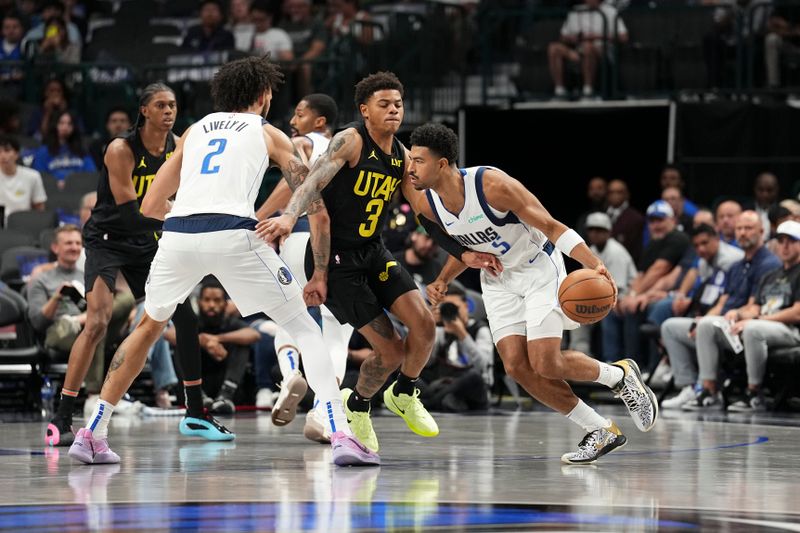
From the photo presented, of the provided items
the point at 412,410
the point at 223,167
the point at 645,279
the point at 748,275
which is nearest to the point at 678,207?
the point at 645,279

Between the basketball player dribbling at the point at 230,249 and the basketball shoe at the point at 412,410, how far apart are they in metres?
0.89

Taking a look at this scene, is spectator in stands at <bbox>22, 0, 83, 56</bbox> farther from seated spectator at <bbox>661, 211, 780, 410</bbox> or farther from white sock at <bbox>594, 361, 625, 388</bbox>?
white sock at <bbox>594, 361, 625, 388</bbox>

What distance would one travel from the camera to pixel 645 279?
1410cm

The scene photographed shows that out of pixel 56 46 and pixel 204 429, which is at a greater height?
pixel 56 46

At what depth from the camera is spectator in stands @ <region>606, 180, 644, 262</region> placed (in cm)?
1523

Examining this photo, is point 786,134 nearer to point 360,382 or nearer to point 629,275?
point 629,275

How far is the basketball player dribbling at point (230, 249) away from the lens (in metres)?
7.19

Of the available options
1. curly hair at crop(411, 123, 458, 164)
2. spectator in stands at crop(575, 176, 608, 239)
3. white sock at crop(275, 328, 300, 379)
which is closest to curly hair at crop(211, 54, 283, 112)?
curly hair at crop(411, 123, 458, 164)

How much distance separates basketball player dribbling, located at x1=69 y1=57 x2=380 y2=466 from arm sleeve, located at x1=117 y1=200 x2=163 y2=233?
1.14m

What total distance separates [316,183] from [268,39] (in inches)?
407

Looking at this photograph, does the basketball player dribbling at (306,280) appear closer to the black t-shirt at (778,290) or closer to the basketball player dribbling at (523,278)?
the basketball player dribbling at (523,278)

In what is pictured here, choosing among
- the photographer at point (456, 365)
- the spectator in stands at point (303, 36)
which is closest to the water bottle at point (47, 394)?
the photographer at point (456, 365)

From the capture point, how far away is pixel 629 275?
14484 mm

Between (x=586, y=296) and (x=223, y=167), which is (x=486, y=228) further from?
(x=223, y=167)
